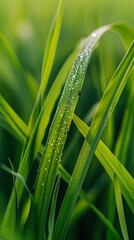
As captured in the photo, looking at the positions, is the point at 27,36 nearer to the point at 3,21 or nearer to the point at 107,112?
the point at 3,21

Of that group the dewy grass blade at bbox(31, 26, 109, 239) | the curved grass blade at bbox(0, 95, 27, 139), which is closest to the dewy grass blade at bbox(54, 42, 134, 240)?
the dewy grass blade at bbox(31, 26, 109, 239)

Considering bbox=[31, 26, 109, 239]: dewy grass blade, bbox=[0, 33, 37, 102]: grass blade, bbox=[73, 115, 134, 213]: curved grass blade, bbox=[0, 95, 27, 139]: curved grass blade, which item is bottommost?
bbox=[73, 115, 134, 213]: curved grass blade

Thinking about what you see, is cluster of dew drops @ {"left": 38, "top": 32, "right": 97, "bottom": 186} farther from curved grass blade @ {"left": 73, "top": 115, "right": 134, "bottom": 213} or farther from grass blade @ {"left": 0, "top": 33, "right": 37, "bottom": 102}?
grass blade @ {"left": 0, "top": 33, "right": 37, "bottom": 102}

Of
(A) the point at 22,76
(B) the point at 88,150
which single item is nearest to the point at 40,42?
(A) the point at 22,76

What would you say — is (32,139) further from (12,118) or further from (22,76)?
(22,76)

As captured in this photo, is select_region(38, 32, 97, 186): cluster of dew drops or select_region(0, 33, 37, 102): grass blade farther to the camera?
select_region(0, 33, 37, 102): grass blade
